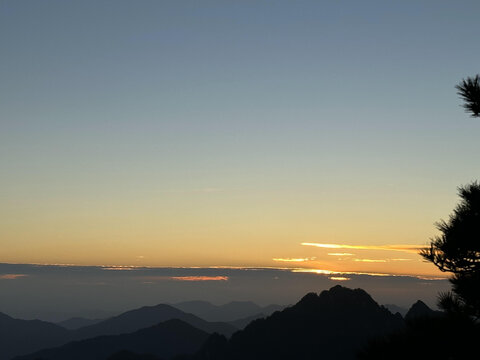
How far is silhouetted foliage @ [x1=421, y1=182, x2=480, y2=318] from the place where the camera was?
18328 millimetres

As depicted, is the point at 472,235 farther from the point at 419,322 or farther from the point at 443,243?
the point at 419,322

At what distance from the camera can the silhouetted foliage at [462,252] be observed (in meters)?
18.3

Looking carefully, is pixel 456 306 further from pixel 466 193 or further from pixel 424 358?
pixel 466 193

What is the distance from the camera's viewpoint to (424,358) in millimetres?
17625

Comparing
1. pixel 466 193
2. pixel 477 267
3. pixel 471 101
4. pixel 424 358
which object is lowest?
pixel 424 358

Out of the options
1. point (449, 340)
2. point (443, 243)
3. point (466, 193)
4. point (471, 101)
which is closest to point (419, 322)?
point (449, 340)

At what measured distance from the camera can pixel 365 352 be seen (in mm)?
18219

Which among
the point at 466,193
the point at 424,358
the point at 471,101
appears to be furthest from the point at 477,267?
the point at 471,101

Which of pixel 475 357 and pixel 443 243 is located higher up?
pixel 443 243

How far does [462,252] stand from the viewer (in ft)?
62.8

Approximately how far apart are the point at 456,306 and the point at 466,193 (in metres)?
3.87

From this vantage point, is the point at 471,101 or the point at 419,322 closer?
the point at 471,101

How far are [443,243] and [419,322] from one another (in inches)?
111

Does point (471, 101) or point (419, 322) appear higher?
point (471, 101)
